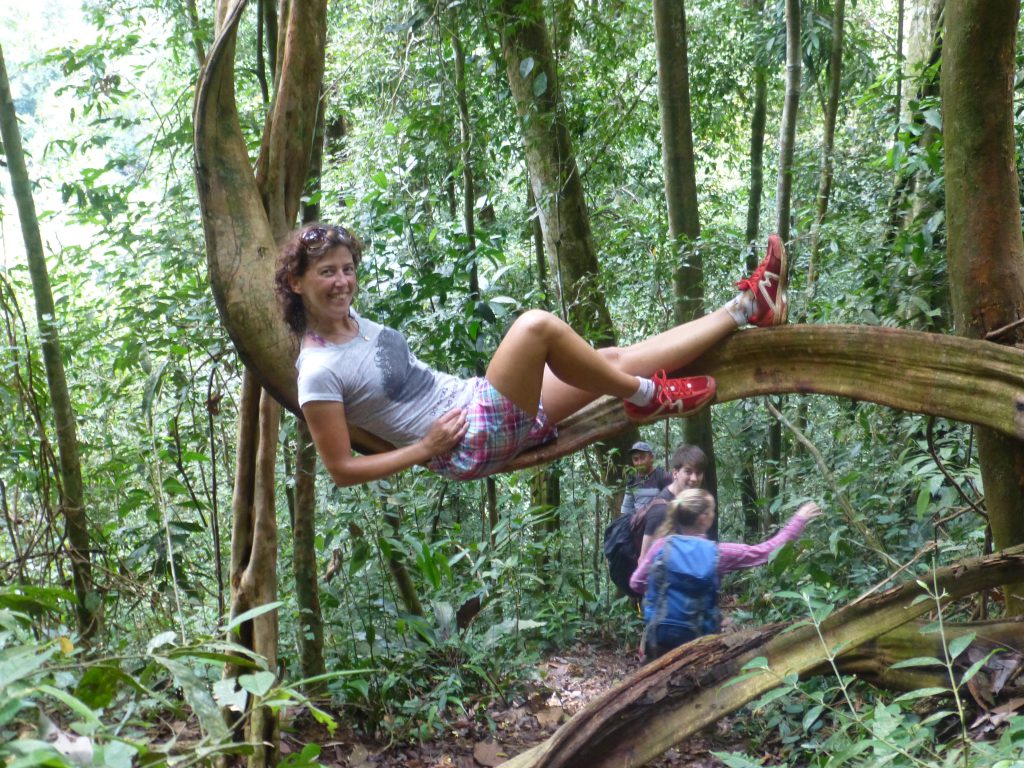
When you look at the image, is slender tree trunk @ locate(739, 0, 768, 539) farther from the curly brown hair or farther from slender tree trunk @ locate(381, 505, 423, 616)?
the curly brown hair

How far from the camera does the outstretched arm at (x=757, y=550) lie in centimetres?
385

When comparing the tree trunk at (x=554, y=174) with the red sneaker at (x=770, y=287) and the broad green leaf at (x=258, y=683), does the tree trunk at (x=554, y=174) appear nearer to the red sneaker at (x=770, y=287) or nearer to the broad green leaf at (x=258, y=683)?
the red sneaker at (x=770, y=287)

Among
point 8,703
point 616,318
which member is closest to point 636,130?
point 616,318

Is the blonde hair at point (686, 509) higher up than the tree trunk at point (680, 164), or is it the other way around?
the tree trunk at point (680, 164)

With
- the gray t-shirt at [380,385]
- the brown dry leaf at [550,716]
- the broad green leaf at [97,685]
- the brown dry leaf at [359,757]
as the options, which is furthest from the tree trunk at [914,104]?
the broad green leaf at [97,685]

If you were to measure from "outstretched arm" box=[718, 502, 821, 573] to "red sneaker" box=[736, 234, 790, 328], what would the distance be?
1136 mm

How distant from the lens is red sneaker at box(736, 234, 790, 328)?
3.03 m

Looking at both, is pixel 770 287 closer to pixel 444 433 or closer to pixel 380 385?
pixel 444 433

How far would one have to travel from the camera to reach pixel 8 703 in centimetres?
102

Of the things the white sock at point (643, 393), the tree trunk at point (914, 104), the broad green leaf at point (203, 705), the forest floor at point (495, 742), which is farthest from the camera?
the tree trunk at point (914, 104)

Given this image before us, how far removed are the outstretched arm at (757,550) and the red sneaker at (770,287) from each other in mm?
1136

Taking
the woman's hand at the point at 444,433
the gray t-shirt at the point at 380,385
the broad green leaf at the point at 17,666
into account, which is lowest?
the woman's hand at the point at 444,433

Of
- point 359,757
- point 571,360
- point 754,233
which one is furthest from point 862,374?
point 754,233

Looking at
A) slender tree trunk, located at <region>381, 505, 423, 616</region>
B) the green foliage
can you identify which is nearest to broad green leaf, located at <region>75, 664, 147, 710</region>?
the green foliage
